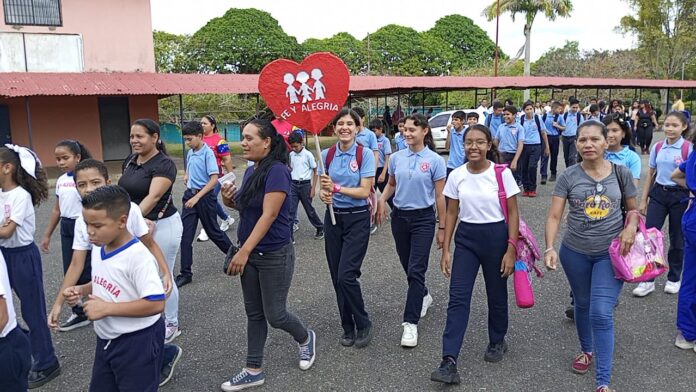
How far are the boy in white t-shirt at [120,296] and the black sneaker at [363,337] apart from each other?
1.77m

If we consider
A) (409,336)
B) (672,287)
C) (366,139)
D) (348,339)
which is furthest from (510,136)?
(348,339)

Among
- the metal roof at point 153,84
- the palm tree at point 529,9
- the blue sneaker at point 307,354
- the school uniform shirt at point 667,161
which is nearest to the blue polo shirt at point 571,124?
the school uniform shirt at point 667,161

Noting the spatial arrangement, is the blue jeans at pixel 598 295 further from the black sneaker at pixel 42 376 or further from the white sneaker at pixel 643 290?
the black sneaker at pixel 42 376

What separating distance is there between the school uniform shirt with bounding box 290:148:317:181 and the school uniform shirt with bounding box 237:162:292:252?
152 inches

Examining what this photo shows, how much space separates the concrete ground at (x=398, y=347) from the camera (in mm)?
3512

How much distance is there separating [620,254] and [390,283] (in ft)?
8.48

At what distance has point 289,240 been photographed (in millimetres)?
3428

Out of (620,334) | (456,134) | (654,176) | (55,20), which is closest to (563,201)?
(620,334)

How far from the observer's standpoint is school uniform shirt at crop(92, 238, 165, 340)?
2.47 metres

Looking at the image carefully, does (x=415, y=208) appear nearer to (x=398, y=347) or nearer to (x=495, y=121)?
(x=398, y=347)

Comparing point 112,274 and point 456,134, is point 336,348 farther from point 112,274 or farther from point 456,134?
point 456,134

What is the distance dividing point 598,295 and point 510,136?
260 inches

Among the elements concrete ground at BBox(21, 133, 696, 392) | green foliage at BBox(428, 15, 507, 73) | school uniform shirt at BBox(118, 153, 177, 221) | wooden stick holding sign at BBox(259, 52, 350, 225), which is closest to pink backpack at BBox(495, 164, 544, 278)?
concrete ground at BBox(21, 133, 696, 392)

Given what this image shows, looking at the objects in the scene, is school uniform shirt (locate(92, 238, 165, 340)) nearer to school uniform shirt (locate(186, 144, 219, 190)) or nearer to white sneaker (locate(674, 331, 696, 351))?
school uniform shirt (locate(186, 144, 219, 190))
